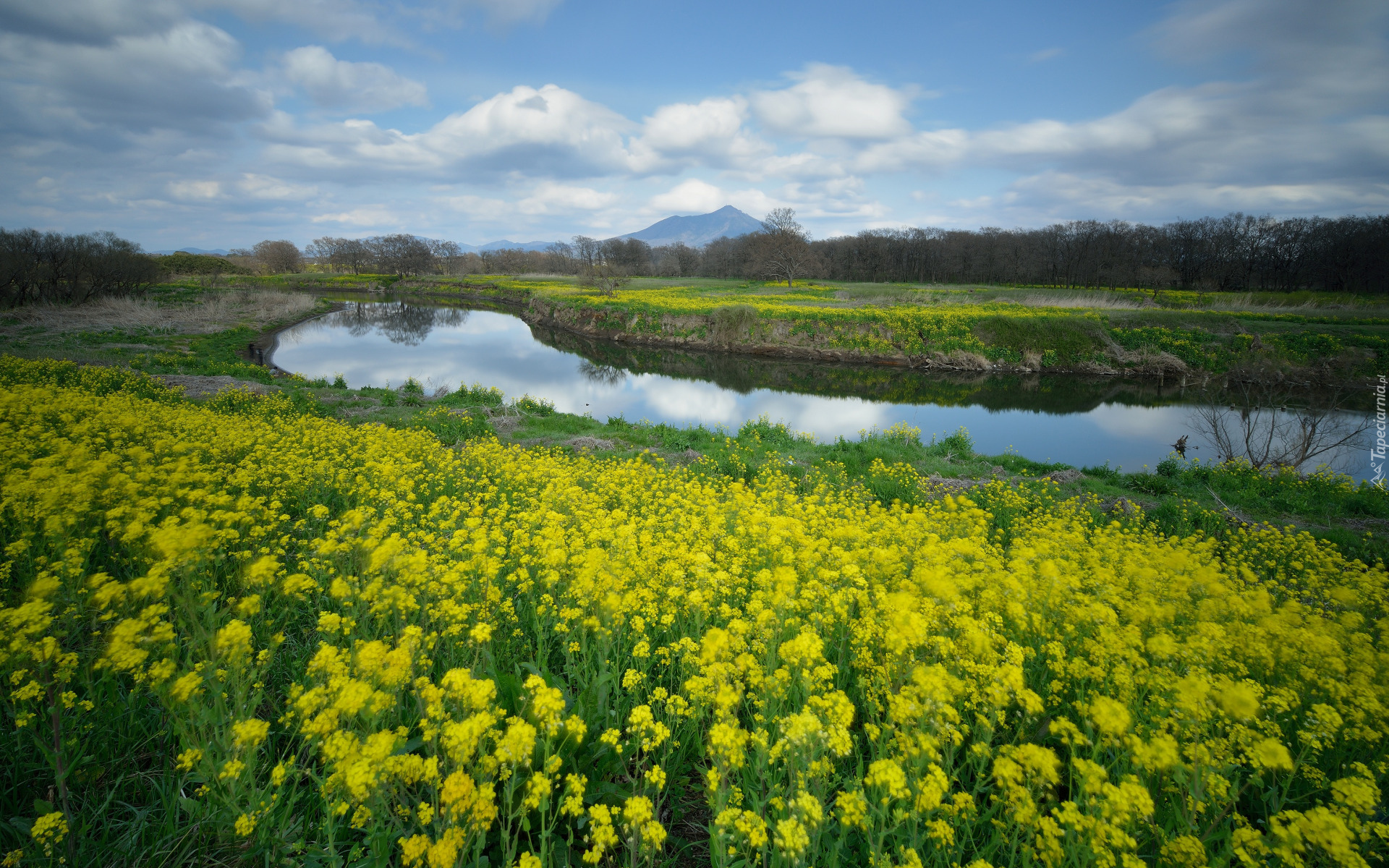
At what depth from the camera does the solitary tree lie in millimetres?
57031

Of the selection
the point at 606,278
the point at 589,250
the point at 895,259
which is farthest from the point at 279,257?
the point at 895,259

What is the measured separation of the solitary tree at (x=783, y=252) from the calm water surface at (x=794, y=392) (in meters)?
30.4

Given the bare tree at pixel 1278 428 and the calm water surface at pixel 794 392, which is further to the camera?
the calm water surface at pixel 794 392

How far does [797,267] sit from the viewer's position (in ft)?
190

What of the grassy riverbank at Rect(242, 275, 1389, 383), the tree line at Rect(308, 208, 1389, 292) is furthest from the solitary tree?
the grassy riverbank at Rect(242, 275, 1389, 383)

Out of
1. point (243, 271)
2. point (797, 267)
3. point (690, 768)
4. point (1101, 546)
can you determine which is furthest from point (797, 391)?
point (243, 271)

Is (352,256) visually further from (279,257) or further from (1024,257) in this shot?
(1024,257)

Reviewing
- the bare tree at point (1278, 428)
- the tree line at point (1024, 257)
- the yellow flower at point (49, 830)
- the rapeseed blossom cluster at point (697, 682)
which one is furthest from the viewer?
the tree line at point (1024, 257)

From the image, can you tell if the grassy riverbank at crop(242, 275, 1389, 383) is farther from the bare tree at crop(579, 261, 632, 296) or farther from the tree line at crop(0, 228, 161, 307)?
the tree line at crop(0, 228, 161, 307)

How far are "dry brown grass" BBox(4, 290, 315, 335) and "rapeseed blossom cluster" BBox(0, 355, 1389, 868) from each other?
27.9 m

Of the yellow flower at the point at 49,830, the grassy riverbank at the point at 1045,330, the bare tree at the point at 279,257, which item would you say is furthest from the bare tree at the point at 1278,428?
the bare tree at the point at 279,257

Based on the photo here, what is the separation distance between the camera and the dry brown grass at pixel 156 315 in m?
24.1

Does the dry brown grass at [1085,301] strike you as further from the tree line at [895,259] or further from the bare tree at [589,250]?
the bare tree at [589,250]

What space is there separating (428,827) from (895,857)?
2521 mm
